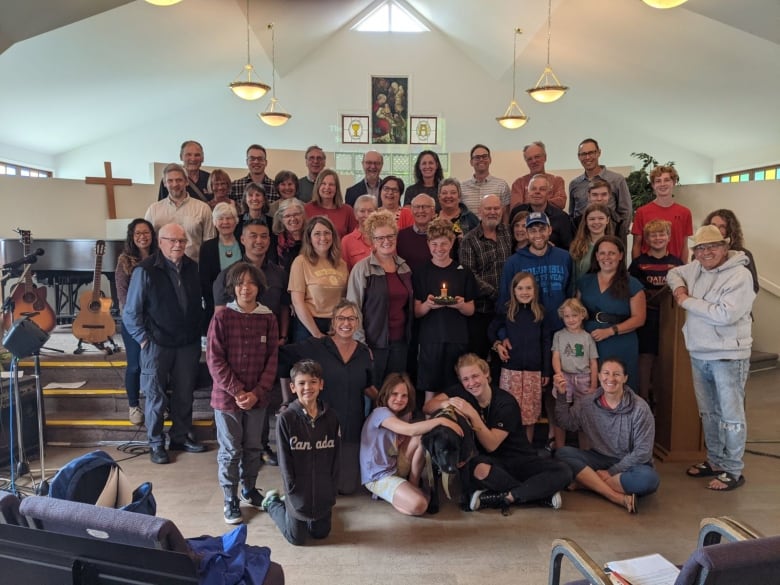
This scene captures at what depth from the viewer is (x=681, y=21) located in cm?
699

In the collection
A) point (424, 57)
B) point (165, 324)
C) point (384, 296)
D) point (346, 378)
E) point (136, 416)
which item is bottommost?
point (136, 416)

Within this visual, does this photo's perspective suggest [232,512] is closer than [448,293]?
Yes

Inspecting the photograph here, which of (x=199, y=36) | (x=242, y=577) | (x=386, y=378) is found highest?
(x=199, y=36)

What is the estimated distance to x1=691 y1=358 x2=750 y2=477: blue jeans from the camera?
3.44 meters

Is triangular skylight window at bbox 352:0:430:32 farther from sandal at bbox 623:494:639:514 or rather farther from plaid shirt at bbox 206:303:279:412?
sandal at bbox 623:494:639:514

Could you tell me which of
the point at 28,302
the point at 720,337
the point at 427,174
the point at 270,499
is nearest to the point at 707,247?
the point at 720,337

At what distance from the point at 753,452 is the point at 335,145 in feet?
32.1

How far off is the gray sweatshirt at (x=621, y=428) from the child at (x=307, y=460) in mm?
1626

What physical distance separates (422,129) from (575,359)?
8.69m

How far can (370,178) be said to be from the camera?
15.4 ft

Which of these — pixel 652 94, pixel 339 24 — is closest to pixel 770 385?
pixel 652 94

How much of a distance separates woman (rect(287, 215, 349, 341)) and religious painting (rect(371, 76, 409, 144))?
8.13m

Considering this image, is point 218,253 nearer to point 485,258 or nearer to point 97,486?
point 485,258

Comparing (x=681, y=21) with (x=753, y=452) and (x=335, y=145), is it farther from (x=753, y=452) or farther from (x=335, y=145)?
(x=335, y=145)
